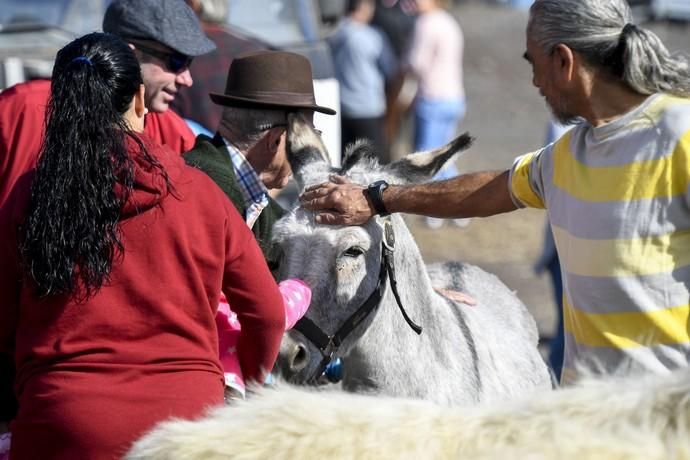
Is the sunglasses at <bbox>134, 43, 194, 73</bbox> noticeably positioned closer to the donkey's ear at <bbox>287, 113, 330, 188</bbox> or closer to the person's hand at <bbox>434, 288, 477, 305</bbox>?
the donkey's ear at <bbox>287, 113, 330, 188</bbox>

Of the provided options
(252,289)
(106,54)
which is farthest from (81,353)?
(106,54)

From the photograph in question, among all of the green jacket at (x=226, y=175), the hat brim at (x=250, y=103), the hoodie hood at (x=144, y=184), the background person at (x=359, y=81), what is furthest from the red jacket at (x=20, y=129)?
the background person at (x=359, y=81)

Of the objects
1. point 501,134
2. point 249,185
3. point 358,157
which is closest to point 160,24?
point 249,185

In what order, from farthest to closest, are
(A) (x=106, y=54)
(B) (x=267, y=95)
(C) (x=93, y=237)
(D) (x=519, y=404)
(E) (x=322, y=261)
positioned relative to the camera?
1. (B) (x=267, y=95)
2. (E) (x=322, y=261)
3. (A) (x=106, y=54)
4. (C) (x=93, y=237)
5. (D) (x=519, y=404)

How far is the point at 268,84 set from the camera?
12.5 ft

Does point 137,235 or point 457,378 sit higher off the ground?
point 137,235

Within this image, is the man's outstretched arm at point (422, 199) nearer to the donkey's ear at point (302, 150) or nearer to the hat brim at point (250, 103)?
the donkey's ear at point (302, 150)

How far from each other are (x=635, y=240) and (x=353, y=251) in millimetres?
1109

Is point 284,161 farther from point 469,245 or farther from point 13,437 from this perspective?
point 469,245

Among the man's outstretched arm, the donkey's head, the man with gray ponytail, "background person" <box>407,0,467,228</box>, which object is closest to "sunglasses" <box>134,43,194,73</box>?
the donkey's head

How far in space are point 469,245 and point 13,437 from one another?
9.31 m

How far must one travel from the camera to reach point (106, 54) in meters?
2.74

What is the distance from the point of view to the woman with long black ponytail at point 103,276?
2.59 m

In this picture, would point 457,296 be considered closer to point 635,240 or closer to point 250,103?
point 250,103
